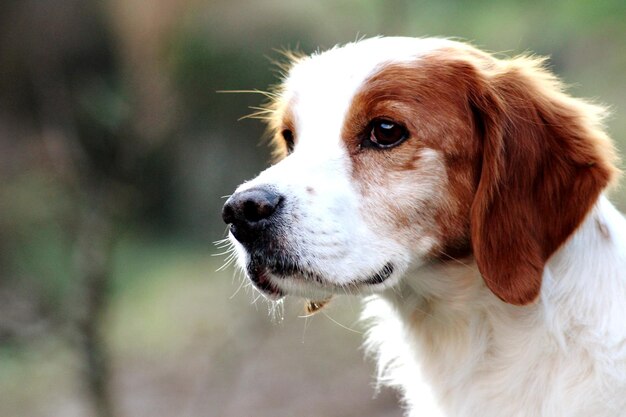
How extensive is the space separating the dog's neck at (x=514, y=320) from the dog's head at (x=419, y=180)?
0.09m

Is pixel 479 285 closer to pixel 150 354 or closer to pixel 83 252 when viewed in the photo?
pixel 83 252

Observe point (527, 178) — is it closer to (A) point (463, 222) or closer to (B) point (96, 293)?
(A) point (463, 222)

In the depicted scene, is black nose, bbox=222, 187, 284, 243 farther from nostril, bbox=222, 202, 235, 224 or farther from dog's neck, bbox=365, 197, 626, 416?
dog's neck, bbox=365, 197, 626, 416

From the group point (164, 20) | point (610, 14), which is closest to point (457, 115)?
point (164, 20)

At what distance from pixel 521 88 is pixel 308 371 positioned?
4.15 meters

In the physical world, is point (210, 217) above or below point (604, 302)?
below

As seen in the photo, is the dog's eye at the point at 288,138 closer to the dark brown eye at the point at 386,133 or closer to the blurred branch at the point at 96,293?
the dark brown eye at the point at 386,133

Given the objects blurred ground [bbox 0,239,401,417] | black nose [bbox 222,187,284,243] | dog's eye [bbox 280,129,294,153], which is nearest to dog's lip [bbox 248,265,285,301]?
black nose [bbox 222,187,284,243]

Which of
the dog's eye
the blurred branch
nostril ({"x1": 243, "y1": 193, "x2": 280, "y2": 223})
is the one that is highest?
nostril ({"x1": 243, "y1": 193, "x2": 280, "y2": 223})

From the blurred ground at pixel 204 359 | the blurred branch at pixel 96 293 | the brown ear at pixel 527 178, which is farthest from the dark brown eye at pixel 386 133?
the blurred ground at pixel 204 359

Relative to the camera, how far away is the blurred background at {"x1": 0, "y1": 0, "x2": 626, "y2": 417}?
16.3 feet

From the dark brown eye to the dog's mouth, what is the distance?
393 mm

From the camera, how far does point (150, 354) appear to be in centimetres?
651

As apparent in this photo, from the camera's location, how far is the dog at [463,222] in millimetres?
2611
